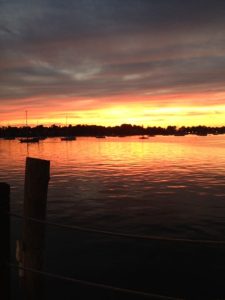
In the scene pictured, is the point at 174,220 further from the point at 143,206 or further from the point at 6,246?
the point at 6,246

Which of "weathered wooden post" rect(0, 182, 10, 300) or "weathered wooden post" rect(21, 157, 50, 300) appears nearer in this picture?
"weathered wooden post" rect(0, 182, 10, 300)

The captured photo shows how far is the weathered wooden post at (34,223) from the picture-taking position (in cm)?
521

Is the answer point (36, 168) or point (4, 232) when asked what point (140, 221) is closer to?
point (36, 168)

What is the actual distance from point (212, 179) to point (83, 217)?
71.1 ft

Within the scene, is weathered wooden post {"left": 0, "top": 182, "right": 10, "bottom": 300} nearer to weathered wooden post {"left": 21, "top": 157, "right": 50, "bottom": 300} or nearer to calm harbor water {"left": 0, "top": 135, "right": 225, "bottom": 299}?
weathered wooden post {"left": 21, "top": 157, "right": 50, "bottom": 300}

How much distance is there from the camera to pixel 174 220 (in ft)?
71.4

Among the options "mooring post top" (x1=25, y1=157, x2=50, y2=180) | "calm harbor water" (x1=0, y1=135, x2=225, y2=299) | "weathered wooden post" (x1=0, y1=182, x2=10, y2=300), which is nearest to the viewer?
"weathered wooden post" (x1=0, y1=182, x2=10, y2=300)

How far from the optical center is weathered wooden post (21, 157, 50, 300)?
17.1 feet

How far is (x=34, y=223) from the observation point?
575 cm

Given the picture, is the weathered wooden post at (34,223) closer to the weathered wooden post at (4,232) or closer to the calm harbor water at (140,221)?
the weathered wooden post at (4,232)

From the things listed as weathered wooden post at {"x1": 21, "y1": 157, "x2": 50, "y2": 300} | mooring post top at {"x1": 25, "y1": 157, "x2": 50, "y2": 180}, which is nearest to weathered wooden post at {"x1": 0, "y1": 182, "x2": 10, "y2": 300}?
weathered wooden post at {"x1": 21, "y1": 157, "x2": 50, "y2": 300}

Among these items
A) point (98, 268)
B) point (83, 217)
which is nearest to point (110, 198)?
point (83, 217)

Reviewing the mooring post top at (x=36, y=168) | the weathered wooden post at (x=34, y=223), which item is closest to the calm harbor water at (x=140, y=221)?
the weathered wooden post at (x=34, y=223)

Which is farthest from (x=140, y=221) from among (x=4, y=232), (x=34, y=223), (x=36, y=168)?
(x=4, y=232)
